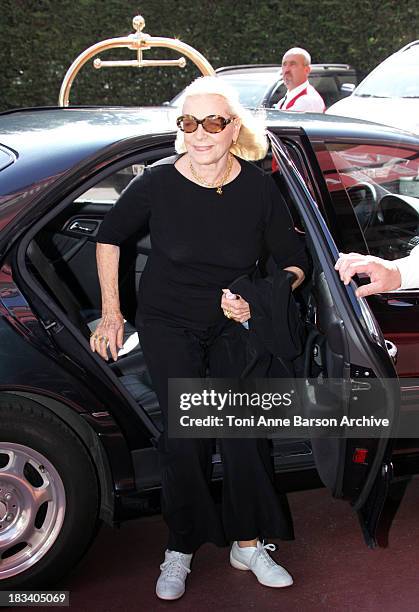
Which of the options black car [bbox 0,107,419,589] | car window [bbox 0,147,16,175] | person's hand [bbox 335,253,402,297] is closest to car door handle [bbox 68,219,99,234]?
black car [bbox 0,107,419,589]

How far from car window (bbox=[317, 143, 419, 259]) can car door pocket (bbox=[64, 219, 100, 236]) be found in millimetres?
1373

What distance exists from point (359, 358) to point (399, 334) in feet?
2.23

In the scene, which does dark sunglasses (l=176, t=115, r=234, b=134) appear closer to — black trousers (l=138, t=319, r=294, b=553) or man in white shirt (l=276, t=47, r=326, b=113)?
black trousers (l=138, t=319, r=294, b=553)

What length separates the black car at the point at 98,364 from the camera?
2.89 meters

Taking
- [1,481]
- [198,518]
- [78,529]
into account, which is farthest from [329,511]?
[1,481]

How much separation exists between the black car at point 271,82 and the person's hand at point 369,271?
7.74 m

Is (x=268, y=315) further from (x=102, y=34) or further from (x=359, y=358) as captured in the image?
(x=102, y=34)

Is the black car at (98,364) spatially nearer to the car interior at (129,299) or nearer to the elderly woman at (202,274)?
the car interior at (129,299)

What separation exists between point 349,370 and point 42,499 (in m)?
1.11

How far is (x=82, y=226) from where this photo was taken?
4.51 metres

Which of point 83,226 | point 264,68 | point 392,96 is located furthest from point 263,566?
point 264,68

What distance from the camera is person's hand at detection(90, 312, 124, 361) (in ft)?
10.2

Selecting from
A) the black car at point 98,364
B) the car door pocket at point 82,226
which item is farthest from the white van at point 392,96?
the black car at point 98,364

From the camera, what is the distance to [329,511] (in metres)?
3.90
